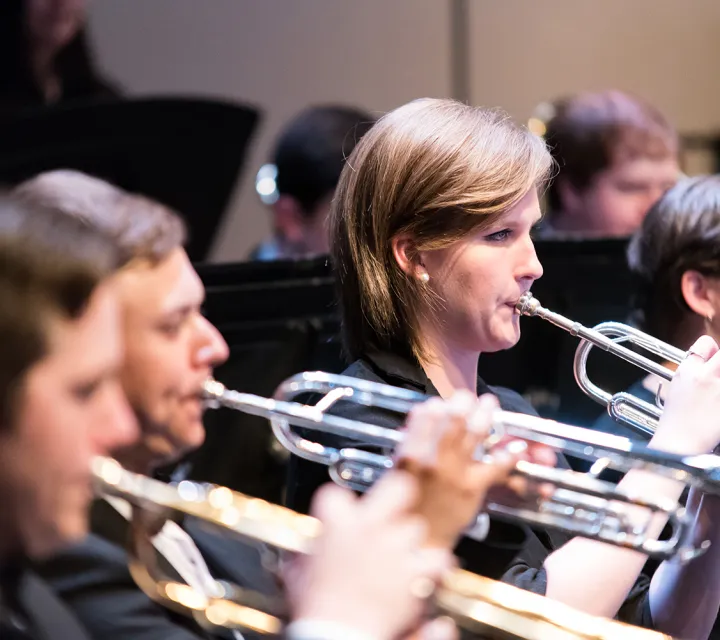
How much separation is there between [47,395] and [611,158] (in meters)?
2.54

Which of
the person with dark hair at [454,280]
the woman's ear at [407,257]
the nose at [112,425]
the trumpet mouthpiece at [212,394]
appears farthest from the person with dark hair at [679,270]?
the nose at [112,425]

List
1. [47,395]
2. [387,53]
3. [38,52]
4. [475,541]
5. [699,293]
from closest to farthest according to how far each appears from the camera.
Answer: [47,395], [475,541], [699,293], [38,52], [387,53]

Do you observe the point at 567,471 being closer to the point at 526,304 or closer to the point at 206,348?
the point at 526,304

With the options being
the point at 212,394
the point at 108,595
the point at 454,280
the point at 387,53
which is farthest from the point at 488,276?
the point at 387,53

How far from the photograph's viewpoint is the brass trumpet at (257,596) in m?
1.17

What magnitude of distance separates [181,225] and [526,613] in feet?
2.20

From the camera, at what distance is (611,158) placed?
3.26m

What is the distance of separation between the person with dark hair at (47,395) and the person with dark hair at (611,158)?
7.56 ft

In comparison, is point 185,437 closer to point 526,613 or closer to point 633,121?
point 526,613

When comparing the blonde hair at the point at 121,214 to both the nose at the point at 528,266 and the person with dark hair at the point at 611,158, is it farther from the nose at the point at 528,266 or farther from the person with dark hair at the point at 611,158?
the person with dark hair at the point at 611,158

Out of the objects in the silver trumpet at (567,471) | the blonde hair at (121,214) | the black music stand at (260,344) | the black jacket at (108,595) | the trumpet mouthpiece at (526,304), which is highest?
the blonde hair at (121,214)

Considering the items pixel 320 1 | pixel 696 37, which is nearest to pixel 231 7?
pixel 320 1

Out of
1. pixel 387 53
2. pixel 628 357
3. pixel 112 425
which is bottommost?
pixel 387 53

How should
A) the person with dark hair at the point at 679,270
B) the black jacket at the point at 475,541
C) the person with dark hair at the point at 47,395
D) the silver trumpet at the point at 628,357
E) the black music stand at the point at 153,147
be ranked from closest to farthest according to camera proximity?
1. the person with dark hair at the point at 47,395
2. the black jacket at the point at 475,541
3. the silver trumpet at the point at 628,357
4. the person with dark hair at the point at 679,270
5. the black music stand at the point at 153,147
